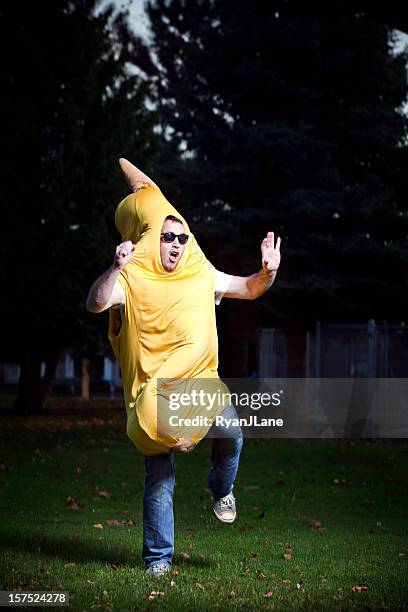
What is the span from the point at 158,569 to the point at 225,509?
2.15ft

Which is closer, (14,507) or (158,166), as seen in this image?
(14,507)

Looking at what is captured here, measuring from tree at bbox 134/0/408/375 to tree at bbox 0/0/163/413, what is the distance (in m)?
2.48

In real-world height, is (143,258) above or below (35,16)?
below

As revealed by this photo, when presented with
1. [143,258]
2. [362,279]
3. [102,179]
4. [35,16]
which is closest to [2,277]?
[102,179]

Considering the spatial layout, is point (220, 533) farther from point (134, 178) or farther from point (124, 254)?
point (124, 254)

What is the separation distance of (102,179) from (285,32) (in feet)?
21.3

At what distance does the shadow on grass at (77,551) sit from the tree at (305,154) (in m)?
17.0

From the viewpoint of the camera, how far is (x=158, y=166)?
A: 28516 mm

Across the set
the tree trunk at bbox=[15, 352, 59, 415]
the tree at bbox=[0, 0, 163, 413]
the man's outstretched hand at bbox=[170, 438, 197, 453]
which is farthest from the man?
the tree trunk at bbox=[15, 352, 59, 415]

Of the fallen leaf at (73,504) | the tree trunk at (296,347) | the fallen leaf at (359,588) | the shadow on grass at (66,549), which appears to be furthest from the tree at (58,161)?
the fallen leaf at (359,588)

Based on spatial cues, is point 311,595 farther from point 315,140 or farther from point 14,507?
point 315,140

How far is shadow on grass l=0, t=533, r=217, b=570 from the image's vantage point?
28.4 ft

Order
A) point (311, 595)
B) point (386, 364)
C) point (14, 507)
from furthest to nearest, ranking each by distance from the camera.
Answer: point (386, 364)
point (14, 507)
point (311, 595)

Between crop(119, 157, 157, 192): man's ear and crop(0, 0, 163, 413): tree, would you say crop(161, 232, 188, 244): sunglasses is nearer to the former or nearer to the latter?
crop(119, 157, 157, 192): man's ear
